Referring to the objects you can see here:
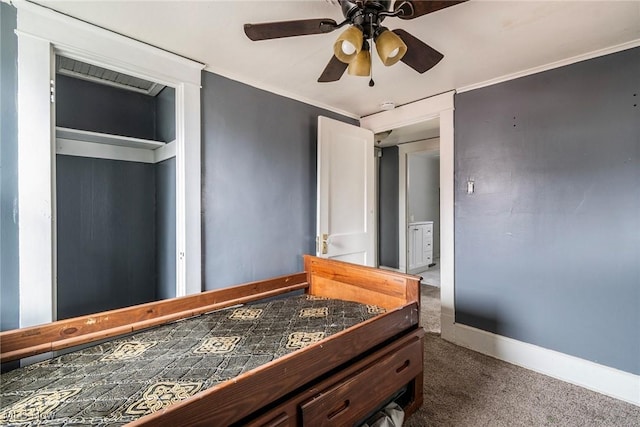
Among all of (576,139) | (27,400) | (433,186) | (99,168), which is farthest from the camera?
(433,186)

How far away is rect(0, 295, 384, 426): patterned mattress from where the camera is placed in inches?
34.6

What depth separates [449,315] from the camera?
8.57 feet

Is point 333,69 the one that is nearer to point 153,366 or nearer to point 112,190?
point 153,366

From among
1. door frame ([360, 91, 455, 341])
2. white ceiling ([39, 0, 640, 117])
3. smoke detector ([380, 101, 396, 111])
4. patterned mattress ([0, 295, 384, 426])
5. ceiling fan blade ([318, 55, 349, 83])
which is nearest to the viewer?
patterned mattress ([0, 295, 384, 426])

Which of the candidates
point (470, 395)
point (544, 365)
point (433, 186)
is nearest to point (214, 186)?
point (470, 395)

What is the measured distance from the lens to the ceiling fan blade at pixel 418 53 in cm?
134

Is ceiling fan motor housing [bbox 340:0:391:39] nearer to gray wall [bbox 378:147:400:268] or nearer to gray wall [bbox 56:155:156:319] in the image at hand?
gray wall [bbox 56:155:156:319]

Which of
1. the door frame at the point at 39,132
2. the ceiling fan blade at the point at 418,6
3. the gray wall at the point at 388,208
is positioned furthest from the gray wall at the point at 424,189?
the door frame at the point at 39,132

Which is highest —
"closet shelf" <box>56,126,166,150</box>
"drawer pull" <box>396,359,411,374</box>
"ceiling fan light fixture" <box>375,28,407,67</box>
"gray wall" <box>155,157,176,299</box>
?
"ceiling fan light fixture" <box>375,28,407,67</box>

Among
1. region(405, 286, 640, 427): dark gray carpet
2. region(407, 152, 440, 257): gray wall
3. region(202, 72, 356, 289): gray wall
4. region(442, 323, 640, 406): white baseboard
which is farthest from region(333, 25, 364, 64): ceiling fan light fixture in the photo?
region(407, 152, 440, 257): gray wall

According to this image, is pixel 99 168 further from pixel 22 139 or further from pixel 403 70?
pixel 403 70

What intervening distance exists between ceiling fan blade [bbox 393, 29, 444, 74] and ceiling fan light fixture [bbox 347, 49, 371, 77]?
157 millimetres

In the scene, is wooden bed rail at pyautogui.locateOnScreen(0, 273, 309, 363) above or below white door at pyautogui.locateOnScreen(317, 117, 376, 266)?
below

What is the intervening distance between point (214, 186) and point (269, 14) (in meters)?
1.17
